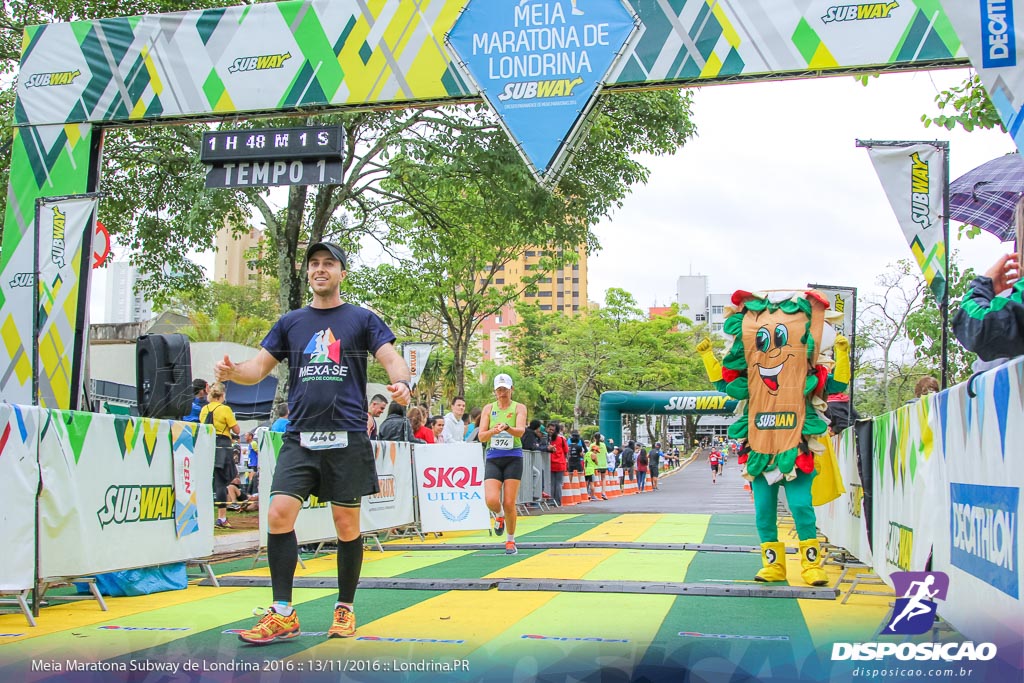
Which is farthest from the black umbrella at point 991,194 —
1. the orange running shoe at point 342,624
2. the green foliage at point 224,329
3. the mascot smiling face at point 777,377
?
the green foliage at point 224,329

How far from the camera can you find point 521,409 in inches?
363

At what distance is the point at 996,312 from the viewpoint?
3.46 metres

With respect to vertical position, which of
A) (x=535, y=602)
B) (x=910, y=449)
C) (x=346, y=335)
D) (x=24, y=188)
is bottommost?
(x=535, y=602)

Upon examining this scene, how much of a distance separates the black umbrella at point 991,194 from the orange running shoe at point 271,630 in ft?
21.5

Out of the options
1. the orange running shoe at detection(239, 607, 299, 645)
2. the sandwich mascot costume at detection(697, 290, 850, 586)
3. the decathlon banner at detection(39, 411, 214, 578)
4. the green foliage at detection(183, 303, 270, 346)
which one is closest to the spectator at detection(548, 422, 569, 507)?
the decathlon banner at detection(39, 411, 214, 578)

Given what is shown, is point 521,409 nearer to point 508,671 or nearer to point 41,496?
point 41,496

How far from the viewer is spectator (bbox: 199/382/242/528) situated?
11.6 metres

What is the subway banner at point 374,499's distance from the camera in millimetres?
8453

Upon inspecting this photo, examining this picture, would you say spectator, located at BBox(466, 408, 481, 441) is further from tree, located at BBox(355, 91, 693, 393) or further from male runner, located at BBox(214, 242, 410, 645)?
male runner, located at BBox(214, 242, 410, 645)

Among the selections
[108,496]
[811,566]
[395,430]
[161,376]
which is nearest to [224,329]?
[395,430]

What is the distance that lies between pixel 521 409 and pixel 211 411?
4555 millimetres

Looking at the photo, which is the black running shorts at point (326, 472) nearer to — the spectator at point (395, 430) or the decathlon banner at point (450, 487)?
the spectator at point (395, 430)

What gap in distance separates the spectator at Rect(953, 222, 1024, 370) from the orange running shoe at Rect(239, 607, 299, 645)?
327cm

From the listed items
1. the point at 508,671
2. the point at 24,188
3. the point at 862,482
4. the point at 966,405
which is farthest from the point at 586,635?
the point at 24,188
